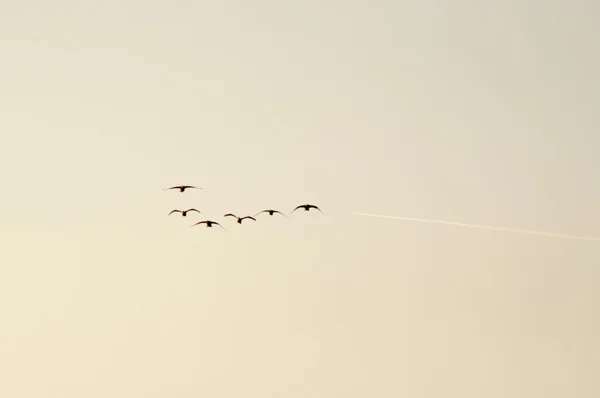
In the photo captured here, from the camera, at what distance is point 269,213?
115188 millimetres

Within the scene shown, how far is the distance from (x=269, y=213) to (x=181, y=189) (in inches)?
414

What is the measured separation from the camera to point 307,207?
10769cm

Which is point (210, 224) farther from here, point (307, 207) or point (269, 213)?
point (307, 207)

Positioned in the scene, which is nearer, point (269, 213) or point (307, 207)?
point (307, 207)

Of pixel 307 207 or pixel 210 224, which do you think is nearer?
pixel 307 207

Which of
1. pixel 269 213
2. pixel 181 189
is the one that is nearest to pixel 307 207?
pixel 269 213

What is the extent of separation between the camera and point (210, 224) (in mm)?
118125

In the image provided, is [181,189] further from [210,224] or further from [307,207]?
[307,207]

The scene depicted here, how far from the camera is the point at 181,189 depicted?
115 meters

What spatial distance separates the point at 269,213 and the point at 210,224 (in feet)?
25.5

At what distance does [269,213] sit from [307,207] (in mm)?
8690

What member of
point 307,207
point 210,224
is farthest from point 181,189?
point 307,207
